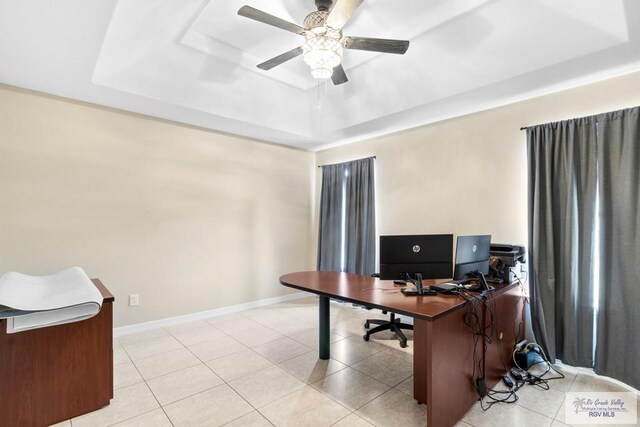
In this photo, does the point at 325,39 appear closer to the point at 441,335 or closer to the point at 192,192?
the point at 441,335

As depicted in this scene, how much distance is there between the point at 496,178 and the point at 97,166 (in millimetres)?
4278

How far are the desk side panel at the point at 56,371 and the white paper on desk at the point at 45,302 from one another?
15 cm

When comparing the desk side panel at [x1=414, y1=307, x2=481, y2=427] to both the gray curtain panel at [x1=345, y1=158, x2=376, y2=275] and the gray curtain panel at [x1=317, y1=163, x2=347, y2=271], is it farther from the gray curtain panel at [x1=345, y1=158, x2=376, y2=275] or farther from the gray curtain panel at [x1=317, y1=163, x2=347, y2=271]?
the gray curtain panel at [x1=317, y1=163, x2=347, y2=271]

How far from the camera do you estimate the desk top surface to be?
181 centimetres

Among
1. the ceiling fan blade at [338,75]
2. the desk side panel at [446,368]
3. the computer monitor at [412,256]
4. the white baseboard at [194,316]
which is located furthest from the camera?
the white baseboard at [194,316]

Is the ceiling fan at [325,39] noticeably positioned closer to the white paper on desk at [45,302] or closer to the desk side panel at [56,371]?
the white paper on desk at [45,302]

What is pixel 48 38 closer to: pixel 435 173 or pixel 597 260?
pixel 435 173

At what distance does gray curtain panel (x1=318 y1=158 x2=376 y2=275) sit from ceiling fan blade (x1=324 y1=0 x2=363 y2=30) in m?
2.58

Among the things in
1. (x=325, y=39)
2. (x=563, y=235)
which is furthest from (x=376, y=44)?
(x=563, y=235)

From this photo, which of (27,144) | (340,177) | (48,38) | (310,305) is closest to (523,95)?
(340,177)

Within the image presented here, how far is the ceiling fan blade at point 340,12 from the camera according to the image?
1717 millimetres

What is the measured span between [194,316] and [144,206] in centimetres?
152

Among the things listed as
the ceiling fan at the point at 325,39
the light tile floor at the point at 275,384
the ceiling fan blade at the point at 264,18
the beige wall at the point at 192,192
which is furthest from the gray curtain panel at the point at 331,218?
the ceiling fan blade at the point at 264,18

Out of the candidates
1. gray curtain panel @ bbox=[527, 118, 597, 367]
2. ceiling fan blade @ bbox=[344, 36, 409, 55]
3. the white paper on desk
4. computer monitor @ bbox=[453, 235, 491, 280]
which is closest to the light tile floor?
gray curtain panel @ bbox=[527, 118, 597, 367]
